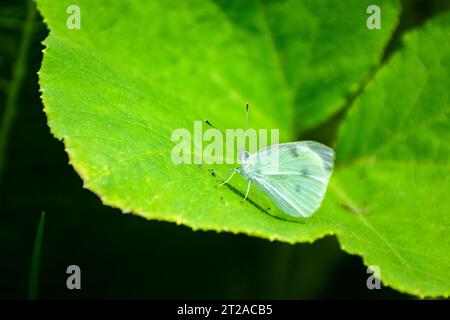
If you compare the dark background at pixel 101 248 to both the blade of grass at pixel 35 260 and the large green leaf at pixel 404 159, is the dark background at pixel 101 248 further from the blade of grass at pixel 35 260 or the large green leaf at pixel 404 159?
the blade of grass at pixel 35 260

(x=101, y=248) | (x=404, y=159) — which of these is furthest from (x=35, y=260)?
(x=404, y=159)

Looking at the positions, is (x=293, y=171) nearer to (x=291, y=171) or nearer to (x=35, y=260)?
(x=291, y=171)

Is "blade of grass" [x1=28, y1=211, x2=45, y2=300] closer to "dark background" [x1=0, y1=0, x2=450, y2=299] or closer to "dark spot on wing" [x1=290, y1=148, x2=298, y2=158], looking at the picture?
"dark background" [x1=0, y1=0, x2=450, y2=299]

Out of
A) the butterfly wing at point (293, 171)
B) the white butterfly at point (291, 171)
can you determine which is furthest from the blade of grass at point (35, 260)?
the butterfly wing at point (293, 171)

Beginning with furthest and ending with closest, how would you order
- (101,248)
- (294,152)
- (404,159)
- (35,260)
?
1. (101,248)
2. (404,159)
3. (294,152)
4. (35,260)

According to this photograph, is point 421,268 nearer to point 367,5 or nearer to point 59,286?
point 367,5

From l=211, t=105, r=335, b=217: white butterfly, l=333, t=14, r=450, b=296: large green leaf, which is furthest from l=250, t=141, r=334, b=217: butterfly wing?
l=333, t=14, r=450, b=296: large green leaf

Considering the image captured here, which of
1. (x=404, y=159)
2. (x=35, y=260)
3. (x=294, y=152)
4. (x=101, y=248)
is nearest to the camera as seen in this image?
(x=35, y=260)
